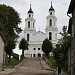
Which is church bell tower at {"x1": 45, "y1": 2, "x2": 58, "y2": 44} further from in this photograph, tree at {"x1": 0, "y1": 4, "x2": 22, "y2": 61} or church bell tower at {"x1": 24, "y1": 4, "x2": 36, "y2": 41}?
tree at {"x1": 0, "y1": 4, "x2": 22, "y2": 61}

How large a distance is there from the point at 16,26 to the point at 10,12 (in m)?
4.01

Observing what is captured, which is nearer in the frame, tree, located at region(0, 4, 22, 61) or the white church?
tree, located at region(0, 4, 22, 61)

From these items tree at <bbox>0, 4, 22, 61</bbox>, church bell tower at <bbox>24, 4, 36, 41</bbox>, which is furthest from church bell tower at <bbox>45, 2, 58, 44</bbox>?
tree at <bbox>0, 4, 22, 61</bbox>

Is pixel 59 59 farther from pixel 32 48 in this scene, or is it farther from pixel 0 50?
pixel 32 48

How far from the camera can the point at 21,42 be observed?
86750 mm

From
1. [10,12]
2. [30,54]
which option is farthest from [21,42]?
[30,54]

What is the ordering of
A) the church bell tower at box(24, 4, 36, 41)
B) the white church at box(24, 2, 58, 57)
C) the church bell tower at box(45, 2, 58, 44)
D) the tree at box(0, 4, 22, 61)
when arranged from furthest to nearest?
the church bell tower at box(24, 4, 36, 41) → the white church at box(24, 2, 58, 57) → the church bell tower at box(45, 2, 58, 44) → the tree at box(0, 4, 22, 61)

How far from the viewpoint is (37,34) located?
400 ft

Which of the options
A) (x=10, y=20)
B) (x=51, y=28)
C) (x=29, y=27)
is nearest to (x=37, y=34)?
(x=29, y=27)

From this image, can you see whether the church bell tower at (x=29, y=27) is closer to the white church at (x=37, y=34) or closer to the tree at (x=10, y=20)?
the white church at (x=37, y=34)

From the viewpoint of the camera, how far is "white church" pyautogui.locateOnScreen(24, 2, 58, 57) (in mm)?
116062

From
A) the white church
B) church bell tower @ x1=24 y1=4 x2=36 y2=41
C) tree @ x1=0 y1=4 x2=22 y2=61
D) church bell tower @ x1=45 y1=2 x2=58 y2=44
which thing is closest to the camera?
tree @ x1=0 y1=4 x2=22 y2=61

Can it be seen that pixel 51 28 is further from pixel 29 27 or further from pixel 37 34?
pixel 29 27

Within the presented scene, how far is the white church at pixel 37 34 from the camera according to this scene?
11606cm
